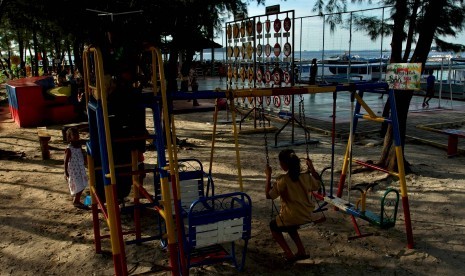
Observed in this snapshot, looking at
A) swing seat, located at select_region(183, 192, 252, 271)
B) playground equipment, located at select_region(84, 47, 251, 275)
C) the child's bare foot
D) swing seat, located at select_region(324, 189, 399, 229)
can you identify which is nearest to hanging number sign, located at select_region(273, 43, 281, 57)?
swing seat, located at select_region(324, 189, 399, 229)

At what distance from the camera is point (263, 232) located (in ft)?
17.1

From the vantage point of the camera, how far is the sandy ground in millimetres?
4383

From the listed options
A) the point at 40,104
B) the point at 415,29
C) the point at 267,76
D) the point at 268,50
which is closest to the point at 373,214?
the point at 415,29

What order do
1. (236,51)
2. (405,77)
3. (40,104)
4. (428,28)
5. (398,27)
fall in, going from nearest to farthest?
1. (405,77)
2. (428,28)
3. (398,27)
4. (236,51)
5. (40,104)

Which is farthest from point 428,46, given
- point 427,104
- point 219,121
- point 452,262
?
point 427,104

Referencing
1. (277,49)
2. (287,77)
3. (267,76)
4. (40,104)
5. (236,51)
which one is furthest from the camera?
(40,104)

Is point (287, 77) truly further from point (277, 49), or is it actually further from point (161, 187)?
point (161, 187)

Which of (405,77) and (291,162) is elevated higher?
(405,77)

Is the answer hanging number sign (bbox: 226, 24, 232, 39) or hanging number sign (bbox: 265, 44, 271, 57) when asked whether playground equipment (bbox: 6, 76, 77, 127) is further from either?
hanging number sign (bbox: 265, 44, 271, 57)

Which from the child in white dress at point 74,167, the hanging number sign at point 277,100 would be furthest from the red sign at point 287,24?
the child in white dress at point 74,167

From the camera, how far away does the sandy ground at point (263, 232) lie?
4.38m

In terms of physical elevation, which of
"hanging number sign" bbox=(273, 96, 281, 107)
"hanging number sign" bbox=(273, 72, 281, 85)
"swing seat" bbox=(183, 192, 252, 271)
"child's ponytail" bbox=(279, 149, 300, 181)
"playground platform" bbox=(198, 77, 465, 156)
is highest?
"hanging number sign" bbox=(273, 72, 281, 85)

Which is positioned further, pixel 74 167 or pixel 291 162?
pixel 74 167

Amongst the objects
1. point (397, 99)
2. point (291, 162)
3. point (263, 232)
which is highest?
point (397, 99)
